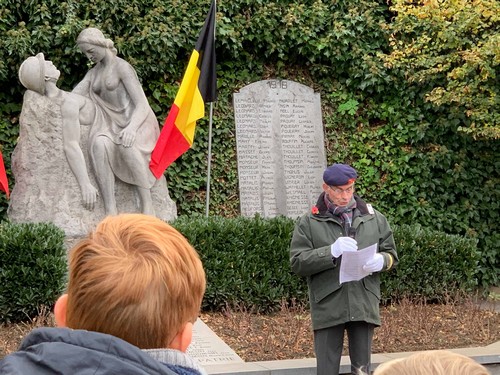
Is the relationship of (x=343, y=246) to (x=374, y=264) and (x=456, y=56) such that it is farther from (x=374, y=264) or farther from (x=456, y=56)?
(x=456, y=56)

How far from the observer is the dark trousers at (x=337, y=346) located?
5566mm

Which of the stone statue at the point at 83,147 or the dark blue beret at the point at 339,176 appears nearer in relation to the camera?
the dark blue beret at the point at 339,176

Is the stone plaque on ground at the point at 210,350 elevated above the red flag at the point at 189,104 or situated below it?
below

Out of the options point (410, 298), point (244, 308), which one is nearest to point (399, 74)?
point (410, 298)

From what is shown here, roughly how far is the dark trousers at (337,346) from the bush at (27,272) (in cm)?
379

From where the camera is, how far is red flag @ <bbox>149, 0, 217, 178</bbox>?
10203 millimetres

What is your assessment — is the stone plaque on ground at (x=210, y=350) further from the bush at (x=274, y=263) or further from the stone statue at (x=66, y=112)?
the stone statue at (x=66, y=112)

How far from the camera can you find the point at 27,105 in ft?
32.2

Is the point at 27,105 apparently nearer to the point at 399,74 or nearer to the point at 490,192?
the point at 399,74

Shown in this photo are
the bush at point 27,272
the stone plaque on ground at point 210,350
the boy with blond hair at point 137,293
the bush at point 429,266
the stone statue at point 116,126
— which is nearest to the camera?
the boy with blond hair at point 137,293

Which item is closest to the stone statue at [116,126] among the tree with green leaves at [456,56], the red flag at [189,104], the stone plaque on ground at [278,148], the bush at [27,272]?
the red flag at [189,104]

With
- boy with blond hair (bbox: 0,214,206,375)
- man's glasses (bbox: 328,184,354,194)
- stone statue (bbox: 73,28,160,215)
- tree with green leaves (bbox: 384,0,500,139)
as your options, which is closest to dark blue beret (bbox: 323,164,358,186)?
man's glasses (bbox: 328,184,354,194)

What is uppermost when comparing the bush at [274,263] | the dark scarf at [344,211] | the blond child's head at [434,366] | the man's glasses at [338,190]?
the blond child's head at [434,366]

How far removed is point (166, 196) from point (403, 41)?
4681 millimetres
